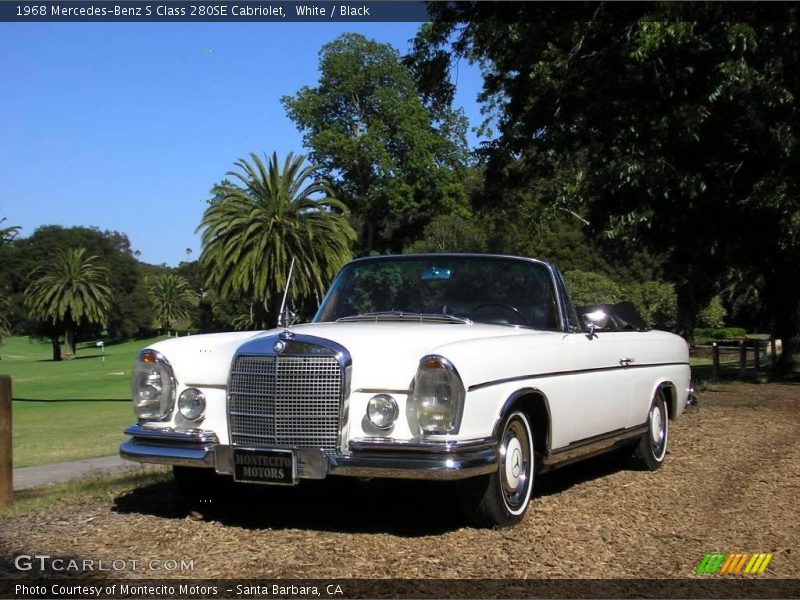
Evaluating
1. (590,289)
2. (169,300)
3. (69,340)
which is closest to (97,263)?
(69,340)

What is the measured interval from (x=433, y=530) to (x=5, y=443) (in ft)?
11.0

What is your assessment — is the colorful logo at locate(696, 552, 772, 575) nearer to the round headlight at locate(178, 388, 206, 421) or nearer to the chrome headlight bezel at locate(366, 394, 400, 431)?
the chrome headlight bezel at locate(366, 394, 400, 431)

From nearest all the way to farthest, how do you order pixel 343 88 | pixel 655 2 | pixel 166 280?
1. pixel 655 2
2. pixel 343 88
3. pixel 166 280

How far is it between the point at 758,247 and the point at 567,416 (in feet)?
41.1

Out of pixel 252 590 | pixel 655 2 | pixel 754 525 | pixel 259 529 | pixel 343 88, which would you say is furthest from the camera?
pixel 343 88

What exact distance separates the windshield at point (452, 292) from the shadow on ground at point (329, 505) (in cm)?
125

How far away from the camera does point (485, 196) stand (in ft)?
71.6

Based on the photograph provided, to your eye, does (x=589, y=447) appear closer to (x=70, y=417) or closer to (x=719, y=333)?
(x=70, y=417)

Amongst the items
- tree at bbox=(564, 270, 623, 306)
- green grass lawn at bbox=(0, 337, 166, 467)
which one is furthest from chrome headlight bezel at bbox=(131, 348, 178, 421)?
tree at bbox=(564, 270, 623, 306)

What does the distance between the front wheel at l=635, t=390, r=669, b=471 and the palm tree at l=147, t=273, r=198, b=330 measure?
117 meters

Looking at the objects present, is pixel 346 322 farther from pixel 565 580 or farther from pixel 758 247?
pixel 758 247

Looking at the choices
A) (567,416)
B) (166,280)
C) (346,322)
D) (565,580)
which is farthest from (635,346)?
(166,280)

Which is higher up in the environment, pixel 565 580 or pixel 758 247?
pixel 758 247

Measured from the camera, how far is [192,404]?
579cm
